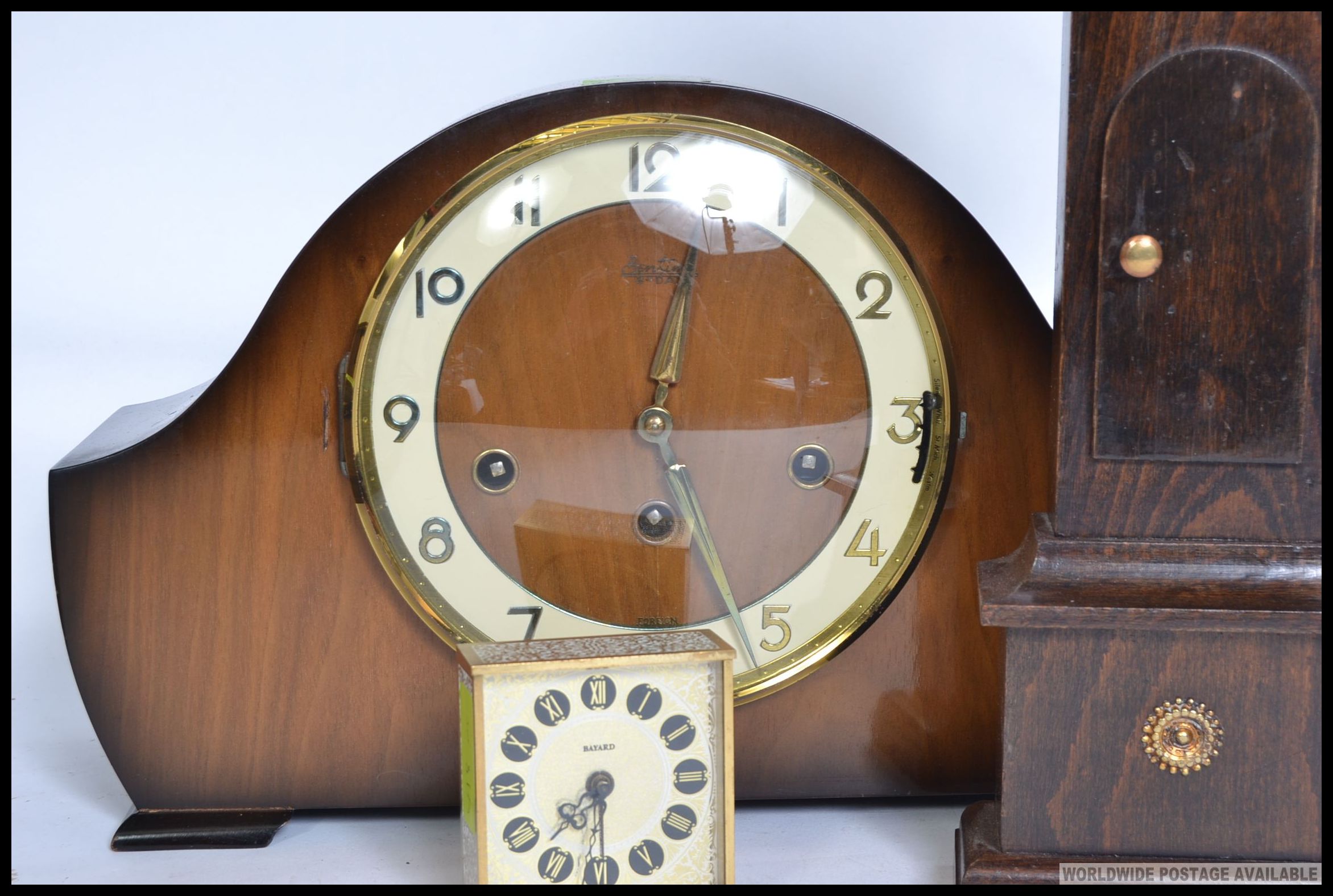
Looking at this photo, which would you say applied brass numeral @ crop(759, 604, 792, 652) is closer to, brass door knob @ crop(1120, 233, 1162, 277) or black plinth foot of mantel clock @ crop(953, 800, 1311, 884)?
black plinth foot of mantel clock @ crop(953, 800, 1311, 884)

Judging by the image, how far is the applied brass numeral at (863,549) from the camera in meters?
1.77

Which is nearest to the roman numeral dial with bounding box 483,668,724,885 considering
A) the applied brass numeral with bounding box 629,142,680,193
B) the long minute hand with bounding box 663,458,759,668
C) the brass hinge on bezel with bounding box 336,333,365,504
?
the long minute hand with bounding box 663,458,759,668

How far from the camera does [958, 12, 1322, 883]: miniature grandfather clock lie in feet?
4.79

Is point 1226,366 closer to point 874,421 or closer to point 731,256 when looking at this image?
point 874,421

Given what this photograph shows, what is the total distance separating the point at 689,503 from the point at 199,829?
2.33 feet

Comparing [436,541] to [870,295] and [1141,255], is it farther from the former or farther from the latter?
[1141,255]

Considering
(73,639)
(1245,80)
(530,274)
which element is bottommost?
(73,639)

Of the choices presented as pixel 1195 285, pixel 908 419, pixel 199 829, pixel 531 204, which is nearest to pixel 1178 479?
pixel 1195 285

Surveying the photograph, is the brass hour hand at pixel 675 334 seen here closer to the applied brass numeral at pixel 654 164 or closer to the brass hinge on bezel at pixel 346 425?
the applied brass numeral at pixel 654 164

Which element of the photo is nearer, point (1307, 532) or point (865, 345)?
point (1307, 532)

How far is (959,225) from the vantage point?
5.70 feet

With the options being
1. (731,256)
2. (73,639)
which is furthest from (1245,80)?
(73,639)

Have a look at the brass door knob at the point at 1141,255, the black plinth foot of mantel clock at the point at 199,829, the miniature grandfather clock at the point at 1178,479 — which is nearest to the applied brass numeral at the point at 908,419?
the miniature grandfather clock at the point at 1178,479

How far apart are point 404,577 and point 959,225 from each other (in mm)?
784
